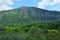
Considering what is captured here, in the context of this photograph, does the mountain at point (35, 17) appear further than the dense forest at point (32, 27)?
Yes

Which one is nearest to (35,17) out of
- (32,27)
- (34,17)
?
(34,17)

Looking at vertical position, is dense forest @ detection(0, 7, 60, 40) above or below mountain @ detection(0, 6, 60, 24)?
below

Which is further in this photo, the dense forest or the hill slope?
the hill slope

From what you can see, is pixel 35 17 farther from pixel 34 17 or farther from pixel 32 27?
pixel 32 27

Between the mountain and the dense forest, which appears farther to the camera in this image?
the mountain

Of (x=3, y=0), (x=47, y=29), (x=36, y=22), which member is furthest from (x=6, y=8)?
(x=47, y=29)

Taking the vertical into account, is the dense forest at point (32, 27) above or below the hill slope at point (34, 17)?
below

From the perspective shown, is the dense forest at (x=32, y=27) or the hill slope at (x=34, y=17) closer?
the dense forest at (x=32, y=27)

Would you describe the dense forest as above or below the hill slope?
below
